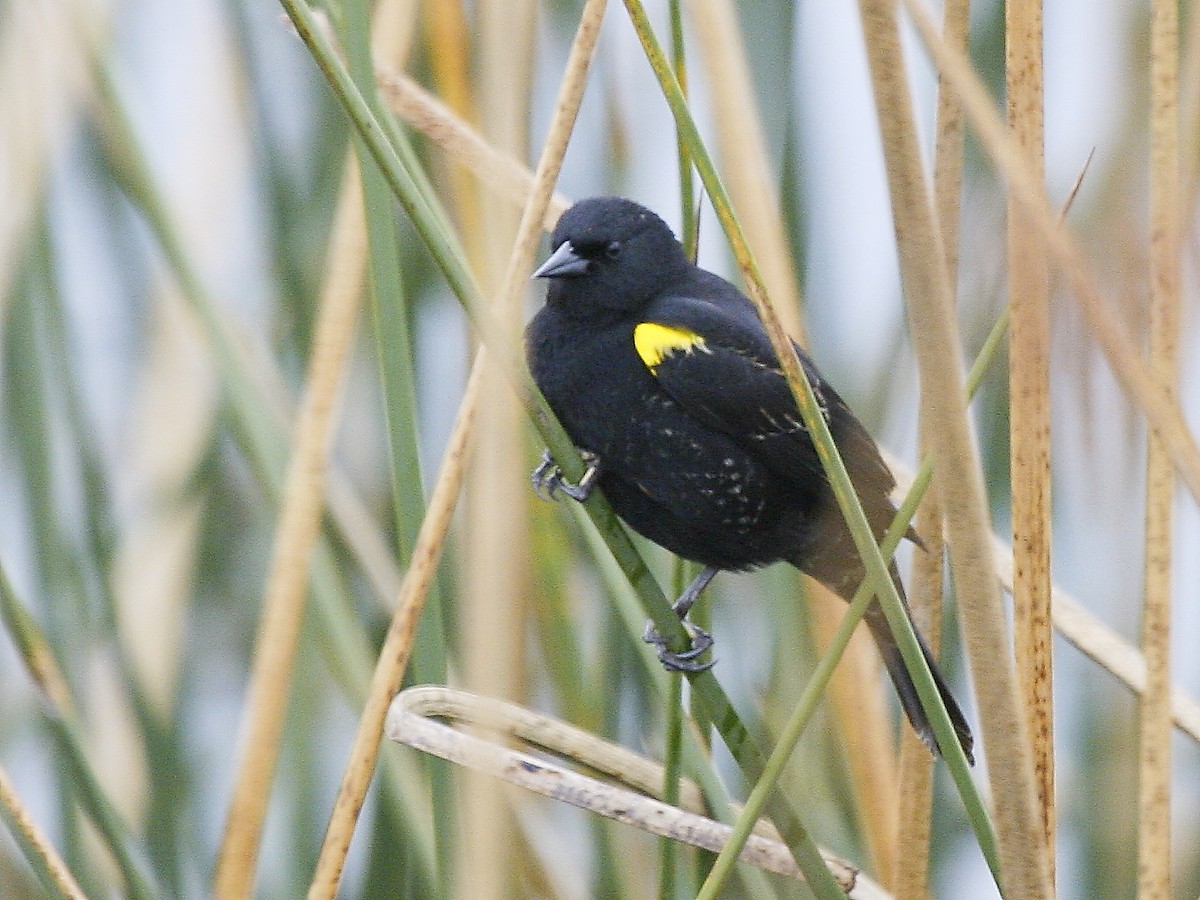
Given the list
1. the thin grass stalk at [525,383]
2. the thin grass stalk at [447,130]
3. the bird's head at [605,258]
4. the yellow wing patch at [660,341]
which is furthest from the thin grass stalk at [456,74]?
the thin grass stalk at [525,383]

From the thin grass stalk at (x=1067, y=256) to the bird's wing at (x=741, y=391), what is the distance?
62 centimetres

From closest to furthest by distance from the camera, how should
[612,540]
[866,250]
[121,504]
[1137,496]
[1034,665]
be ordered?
[1034,665]
[612,540]
[1137,496]
[121,504]
[866,250]

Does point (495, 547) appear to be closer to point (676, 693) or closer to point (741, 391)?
point (676, 693)

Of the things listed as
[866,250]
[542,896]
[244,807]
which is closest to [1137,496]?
[866,250]

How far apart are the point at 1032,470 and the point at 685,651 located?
12.8 inches

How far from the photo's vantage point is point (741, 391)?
1.62 metres

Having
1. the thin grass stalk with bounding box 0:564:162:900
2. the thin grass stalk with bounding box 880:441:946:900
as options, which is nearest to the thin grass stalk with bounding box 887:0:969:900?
the thin grass stalk with bounding box 880:441:946:900

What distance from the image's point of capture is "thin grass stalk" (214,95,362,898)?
1301 mm

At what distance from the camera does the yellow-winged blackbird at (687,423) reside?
1.59 meters

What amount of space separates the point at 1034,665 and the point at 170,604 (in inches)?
45.4

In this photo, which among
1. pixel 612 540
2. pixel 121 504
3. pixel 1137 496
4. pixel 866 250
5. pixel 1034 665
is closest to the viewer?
pixel 1034 665

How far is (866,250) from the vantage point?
6.26 ft

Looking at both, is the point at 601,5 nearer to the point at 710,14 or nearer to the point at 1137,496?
the point at 710,14

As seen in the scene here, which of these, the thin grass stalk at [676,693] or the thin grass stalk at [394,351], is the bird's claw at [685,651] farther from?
the thin grass stalk at [394,351]
